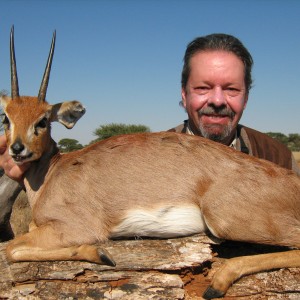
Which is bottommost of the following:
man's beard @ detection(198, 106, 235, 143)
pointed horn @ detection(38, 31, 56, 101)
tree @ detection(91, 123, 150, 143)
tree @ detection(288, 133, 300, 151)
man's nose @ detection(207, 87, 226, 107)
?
tree @ detection(288, 133, 300, 151)

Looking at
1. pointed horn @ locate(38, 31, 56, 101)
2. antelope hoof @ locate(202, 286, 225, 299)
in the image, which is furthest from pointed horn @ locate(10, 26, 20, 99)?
antelope hoof @ locate(202, 286, 225, 299)

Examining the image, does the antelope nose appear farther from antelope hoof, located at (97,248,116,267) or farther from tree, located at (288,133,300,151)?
tree, located at (288,133,300,151)

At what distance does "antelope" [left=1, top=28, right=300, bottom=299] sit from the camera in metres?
4.61

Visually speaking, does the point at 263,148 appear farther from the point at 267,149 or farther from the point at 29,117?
the point at 29,117

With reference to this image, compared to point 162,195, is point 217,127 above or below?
above

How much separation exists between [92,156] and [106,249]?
139 cm

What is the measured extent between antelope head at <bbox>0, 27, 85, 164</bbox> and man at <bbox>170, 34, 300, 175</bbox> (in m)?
2.41

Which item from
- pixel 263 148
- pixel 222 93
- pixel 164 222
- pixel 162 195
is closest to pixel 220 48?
pixel 222 93

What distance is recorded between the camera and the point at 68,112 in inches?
258

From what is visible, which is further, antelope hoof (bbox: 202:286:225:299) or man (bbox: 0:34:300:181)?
man (bbox: 0:34:300:181)

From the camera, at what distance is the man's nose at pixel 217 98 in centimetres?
718

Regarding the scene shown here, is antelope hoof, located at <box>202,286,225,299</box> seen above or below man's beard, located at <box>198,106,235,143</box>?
below

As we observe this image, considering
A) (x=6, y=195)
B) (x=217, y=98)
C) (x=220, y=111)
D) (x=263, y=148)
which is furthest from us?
(x=6, y=195)

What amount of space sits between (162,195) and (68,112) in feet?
→ 8.46
